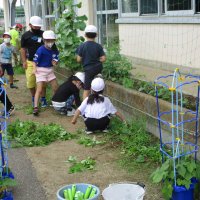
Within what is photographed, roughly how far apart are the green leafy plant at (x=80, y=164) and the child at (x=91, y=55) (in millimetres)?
2072

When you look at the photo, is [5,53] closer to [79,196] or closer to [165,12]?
[165,12]

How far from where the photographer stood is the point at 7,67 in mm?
10375

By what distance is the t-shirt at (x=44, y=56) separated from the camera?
24.4 ft

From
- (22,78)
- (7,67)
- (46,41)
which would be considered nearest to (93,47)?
(46,41)

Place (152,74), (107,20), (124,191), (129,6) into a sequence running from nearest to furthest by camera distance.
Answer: (124,191)
(152,74)
(129,6)
(107,20)

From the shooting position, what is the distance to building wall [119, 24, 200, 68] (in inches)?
293

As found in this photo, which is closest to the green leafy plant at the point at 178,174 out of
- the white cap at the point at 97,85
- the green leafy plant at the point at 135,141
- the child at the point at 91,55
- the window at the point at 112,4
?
the green leafy plant at the point at 135,141

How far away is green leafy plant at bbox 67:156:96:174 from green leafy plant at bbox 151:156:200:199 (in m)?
1.25

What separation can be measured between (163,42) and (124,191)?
16.6 ft

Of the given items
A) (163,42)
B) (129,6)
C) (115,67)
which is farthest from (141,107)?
(129,6)

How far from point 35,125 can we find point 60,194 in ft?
9.49

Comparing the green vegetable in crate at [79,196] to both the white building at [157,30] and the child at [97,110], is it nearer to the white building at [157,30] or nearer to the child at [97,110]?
the child at [97,110]

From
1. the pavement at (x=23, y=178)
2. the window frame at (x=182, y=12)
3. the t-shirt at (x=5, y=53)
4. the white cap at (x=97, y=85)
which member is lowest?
the pavement at (x=23, y=178)

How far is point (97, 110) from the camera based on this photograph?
6.12 meters
